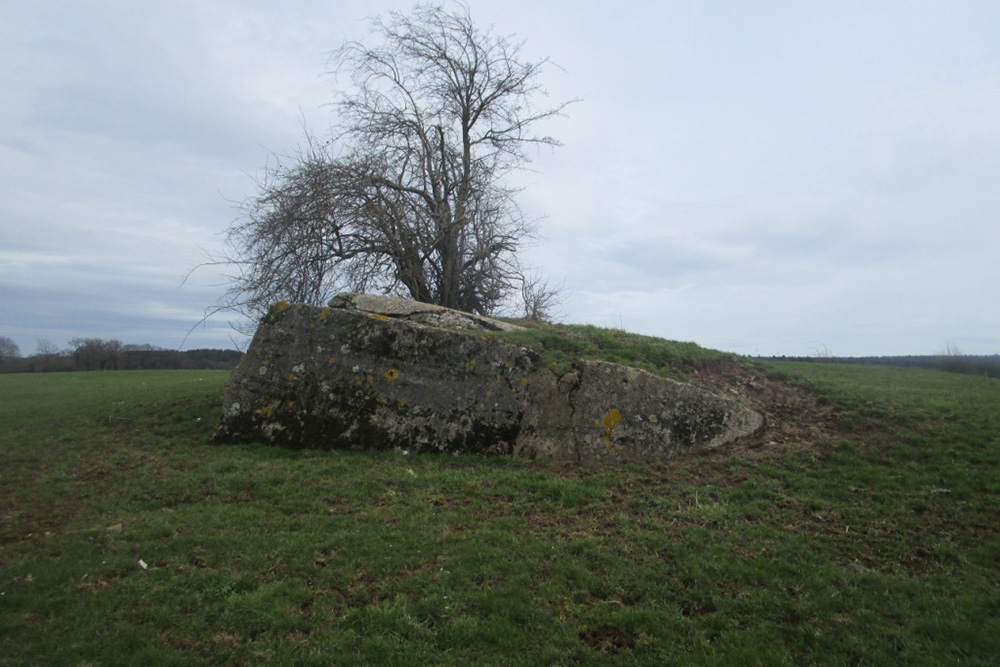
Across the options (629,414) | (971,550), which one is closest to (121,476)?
(629,414)

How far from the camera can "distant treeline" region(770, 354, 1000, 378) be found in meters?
13.9

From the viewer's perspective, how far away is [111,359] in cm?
3225

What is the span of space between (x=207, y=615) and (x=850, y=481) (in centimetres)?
662

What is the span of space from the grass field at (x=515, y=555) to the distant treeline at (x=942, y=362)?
7.29 meters

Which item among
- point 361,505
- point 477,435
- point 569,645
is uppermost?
point 477,435

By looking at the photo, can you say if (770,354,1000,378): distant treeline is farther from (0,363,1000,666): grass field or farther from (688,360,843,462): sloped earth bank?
(0,363,1000,666): grass field

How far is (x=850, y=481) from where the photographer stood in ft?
21.2

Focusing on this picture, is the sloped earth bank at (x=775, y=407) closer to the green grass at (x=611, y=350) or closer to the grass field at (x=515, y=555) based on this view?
the grass field at (x=515, y=555)

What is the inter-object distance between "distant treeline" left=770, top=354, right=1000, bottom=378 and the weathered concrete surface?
8.40 m

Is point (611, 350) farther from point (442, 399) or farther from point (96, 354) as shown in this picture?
point (96, 354)

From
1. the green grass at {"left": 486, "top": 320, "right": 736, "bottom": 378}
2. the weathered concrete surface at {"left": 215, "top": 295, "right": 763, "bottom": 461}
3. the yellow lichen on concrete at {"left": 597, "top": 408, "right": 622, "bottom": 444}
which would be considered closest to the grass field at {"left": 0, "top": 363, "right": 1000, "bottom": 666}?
the weathered concrete surface at {"left": 215, "top": 295, "right": 763, "bottom": 461}

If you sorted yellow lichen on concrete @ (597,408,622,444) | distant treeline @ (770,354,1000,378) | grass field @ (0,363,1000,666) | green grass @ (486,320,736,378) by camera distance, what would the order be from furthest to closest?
distant treeline @ (770,354,1000,378)
green grass @ (486,320,736,378)
yellow lichen on concrete @ (597,408,622,444)
grass field @ (0,363,1000,666)

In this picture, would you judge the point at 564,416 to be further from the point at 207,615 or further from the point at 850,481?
the point at 207,615

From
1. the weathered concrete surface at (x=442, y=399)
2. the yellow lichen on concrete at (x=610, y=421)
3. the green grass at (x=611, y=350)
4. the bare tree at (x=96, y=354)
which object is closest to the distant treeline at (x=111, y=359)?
the bare tree at (x=96, y=354)
